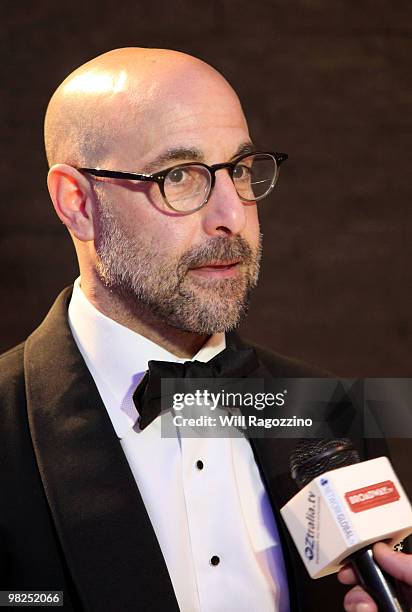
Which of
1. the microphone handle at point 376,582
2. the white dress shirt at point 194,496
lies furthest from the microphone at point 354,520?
the white dress shirt at point 194,496

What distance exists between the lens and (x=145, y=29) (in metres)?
2.00

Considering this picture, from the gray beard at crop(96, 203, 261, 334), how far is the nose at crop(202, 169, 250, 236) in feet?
0.06

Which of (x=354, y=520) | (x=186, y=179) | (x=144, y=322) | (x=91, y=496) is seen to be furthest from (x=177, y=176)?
(x=354, y=520)

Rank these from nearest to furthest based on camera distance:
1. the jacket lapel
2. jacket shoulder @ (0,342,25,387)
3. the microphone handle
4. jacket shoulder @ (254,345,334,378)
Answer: the microphone handle, the jacket lapel, jacket shoulder @ (0,342,25,387), jacket shoulder @ (254,345,334,378)

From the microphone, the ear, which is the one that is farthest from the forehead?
the microphone

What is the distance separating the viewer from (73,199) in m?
1.56

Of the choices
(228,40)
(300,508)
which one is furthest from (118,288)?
(228,40)

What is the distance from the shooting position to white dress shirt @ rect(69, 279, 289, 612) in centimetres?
137

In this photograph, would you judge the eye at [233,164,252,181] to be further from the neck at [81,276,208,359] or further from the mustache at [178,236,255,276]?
the neck at [81,276,208,359]

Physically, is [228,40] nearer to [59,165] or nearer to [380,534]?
[59,165]

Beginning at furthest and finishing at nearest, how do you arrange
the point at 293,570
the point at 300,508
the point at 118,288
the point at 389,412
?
1. the point at 389,412
2. the point at 118,288
3. the point at 293,570
4. the point at 300,508

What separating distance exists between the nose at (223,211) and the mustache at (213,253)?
0.01m

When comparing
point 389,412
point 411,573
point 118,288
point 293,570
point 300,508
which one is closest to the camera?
point 411,573

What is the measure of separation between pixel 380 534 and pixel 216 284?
1.83 ft
